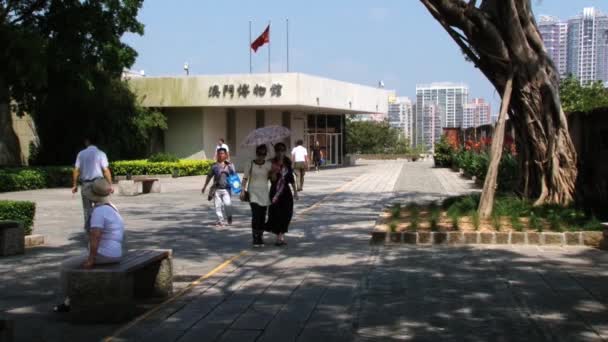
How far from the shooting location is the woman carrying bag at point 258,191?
33.6 ft

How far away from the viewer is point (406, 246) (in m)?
9.84

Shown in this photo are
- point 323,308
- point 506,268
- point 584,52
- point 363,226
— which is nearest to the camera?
point 323,308

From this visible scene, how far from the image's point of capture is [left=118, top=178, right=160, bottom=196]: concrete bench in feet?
67.1

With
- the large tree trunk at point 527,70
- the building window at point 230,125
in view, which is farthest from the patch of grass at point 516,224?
the building window at point 230,125

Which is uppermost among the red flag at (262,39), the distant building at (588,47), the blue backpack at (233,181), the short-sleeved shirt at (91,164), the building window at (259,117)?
the red flag at (262,39)

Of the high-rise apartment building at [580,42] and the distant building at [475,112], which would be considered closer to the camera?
the high-rise apartment building at [580,42]

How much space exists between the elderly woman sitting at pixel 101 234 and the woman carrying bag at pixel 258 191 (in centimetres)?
396

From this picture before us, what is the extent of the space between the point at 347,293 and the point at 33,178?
62.2 ft

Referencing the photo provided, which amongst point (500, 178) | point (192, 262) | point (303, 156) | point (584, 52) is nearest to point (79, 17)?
point (303, 156)

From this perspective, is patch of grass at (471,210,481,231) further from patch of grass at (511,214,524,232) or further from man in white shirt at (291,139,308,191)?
man in white shirt at (291,139,308,191)

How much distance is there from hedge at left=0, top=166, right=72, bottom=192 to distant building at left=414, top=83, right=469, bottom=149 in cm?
8798

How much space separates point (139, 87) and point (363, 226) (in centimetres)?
2347

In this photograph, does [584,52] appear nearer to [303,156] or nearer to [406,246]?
[303,156]

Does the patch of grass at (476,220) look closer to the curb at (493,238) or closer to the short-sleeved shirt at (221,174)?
the curb at (493,238)
